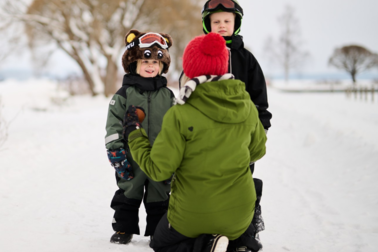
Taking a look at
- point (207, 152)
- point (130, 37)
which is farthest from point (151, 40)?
point (207, 152)

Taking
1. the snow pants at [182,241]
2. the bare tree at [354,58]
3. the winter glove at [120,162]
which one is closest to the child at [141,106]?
the winter glove at [120,162]

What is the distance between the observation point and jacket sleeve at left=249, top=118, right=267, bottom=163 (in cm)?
207

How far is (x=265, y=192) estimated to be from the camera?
4531 mm

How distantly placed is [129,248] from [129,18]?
19862 millimetres

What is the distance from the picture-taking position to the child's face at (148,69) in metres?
2.87

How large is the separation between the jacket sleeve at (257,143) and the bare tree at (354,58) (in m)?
48.8

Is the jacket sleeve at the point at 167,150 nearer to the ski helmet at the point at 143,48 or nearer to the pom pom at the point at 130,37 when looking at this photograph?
the ski helmet at the point at 143,48

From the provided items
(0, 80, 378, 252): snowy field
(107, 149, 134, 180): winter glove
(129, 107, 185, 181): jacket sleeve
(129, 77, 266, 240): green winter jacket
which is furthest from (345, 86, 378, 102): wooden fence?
(129, 107, 185, 181): jacket sleeve

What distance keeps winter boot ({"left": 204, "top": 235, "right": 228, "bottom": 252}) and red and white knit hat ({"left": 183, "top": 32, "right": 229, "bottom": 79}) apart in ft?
3.08

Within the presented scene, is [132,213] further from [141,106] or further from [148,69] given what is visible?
[148,69]

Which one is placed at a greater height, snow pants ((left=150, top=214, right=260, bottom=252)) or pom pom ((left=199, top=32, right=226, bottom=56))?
pom pom ((left=199, top=32, right=226, bottom=56))

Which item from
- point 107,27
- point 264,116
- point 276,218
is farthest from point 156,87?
point 107,27

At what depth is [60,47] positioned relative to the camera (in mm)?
20406

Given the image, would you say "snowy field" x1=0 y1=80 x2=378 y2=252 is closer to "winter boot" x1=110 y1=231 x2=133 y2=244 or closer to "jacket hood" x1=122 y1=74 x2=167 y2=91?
"winter boot" x1=110 y1=231 x2=133 y2=244
